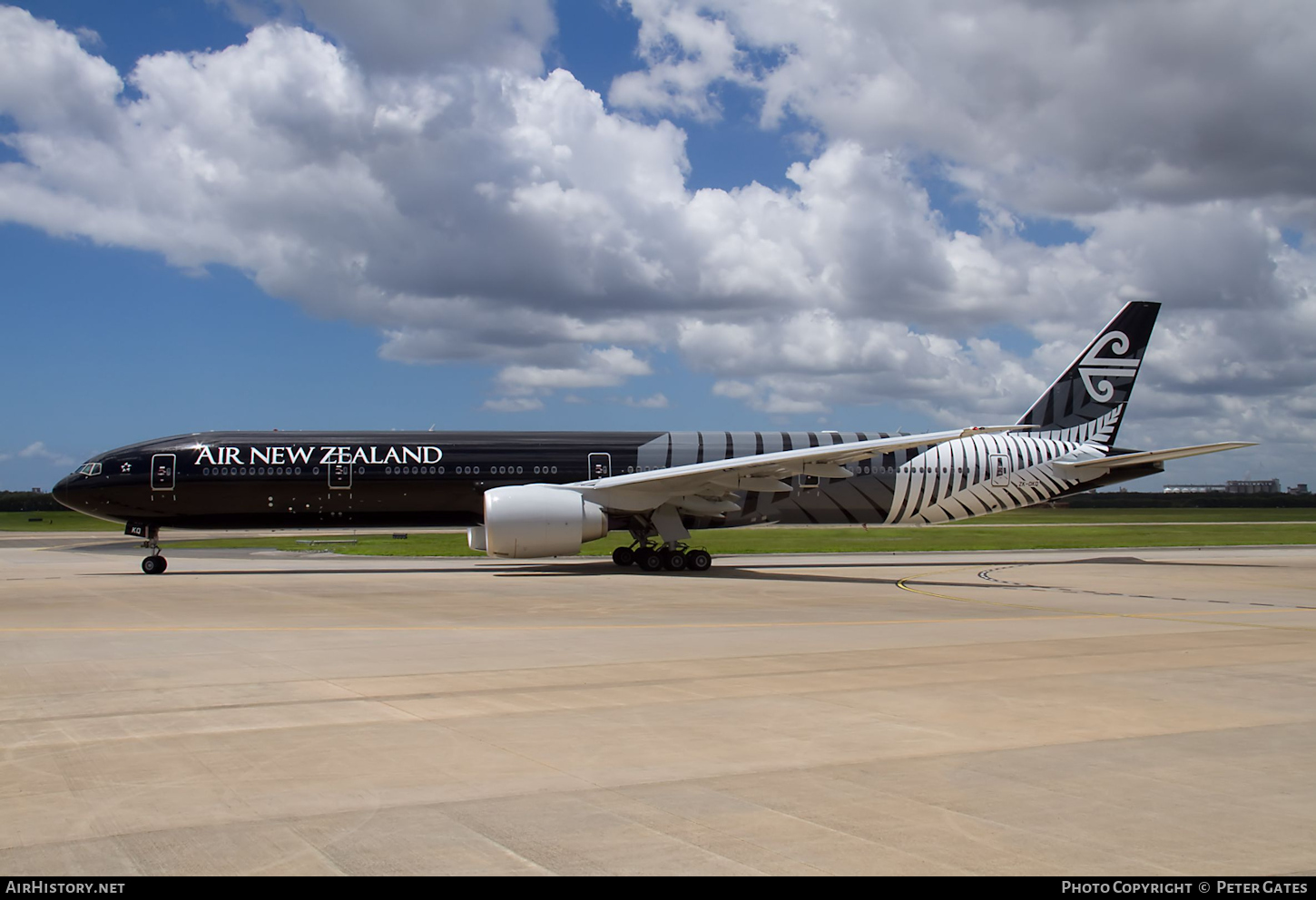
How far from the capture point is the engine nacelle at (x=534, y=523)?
23.0m

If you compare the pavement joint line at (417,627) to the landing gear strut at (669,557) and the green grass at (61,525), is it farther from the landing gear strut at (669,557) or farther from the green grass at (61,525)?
the green grass at (61,525)

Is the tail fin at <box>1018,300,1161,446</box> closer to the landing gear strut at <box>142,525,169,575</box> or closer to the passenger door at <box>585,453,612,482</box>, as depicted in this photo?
the passenger door at <box>585,453,612,482</box>

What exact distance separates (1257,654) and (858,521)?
16.7 metres

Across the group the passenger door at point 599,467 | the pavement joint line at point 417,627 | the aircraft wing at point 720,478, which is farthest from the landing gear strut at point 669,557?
the pavement joint line at point 417,627

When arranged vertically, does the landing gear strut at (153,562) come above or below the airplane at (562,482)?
below

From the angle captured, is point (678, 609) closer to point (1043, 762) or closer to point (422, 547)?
point (1043, 762)

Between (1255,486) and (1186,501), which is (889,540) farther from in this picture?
(1255,486)

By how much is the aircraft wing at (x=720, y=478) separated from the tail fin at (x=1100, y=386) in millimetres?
5448

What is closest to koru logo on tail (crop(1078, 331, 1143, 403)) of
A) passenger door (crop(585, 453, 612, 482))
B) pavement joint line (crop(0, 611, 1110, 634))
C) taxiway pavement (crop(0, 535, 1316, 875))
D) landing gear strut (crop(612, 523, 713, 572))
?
landing gear strut (crop(612, 523, 713, 572))

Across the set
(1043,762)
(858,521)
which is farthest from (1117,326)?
(1043,762)

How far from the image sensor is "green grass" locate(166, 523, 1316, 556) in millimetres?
36469

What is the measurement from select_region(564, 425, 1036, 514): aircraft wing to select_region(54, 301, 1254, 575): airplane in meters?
0.05

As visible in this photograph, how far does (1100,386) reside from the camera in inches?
1187
